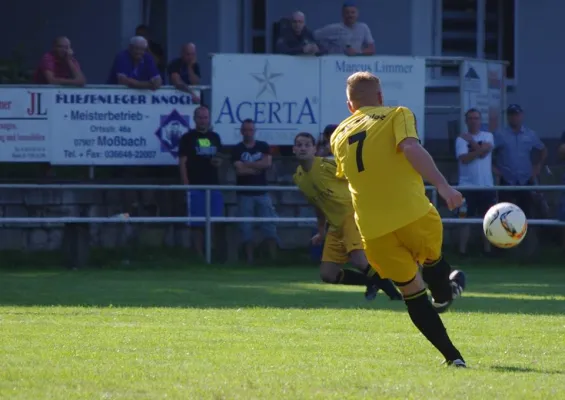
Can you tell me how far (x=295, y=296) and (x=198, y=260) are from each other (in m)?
4.43

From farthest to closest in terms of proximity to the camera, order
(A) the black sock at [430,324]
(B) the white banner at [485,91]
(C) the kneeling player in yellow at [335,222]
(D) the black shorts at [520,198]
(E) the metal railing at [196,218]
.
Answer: (B) the white banner at [485,91]
(D) the black shorts at [520,198]
(E) the metal railing at [196,218]
(C) the kneeling player in yellow at [335,222]
(A) the black sock at [430,324]

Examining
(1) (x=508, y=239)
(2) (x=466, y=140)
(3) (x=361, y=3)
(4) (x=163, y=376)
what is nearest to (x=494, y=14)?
(3) (x=361, y=3)

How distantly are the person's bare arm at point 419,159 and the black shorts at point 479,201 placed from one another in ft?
34.4

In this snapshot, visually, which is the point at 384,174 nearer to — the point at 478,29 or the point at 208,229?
the point at 208,229

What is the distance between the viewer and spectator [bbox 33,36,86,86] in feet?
61.4

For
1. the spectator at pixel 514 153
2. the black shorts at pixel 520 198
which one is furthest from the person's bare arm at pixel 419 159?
the spectator at pixel 514 153

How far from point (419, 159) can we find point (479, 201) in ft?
35.2

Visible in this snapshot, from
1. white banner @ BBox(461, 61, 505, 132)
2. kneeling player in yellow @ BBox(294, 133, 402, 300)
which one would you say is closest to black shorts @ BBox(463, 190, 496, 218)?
white banner @ BBox(461, 61, 505, 132)

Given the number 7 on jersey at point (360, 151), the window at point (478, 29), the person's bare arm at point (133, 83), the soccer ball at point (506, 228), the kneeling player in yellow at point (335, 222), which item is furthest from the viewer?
the window at point (478, 29)

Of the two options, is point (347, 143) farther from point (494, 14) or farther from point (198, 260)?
point (494, 14)

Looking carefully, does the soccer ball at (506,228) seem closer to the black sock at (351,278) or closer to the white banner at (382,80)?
the black sock at (351,278)

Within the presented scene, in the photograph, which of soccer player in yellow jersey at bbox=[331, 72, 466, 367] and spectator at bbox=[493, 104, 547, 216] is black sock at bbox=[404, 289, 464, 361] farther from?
spectator at bbox=[493, 104, 547, 216]

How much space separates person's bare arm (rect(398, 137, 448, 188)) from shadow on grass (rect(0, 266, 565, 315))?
14.9ft

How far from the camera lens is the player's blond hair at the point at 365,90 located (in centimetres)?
864
